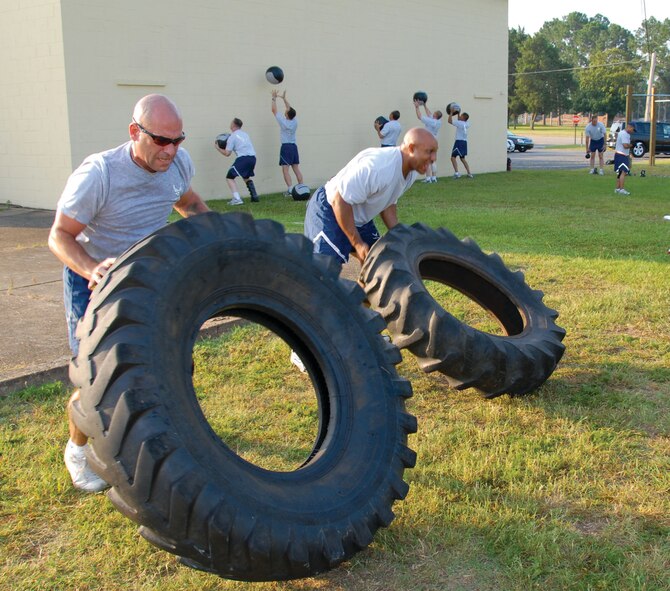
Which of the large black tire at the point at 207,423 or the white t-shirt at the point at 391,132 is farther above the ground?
the white t-shirt at the point at 391,132

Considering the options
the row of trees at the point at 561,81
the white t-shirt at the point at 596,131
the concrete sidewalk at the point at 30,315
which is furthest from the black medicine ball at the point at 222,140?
the row of trees at the point at 561,81

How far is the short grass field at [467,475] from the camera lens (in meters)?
3.02

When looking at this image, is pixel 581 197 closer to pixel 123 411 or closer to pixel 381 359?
pixel 381 359

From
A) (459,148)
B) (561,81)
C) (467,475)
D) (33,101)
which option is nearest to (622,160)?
(459,148)

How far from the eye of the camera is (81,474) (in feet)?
12.0

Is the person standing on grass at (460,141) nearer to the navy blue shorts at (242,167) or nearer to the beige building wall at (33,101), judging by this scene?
the navy blue shorts at (242,167)

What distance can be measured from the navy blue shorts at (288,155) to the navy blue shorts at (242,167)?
1411 mm

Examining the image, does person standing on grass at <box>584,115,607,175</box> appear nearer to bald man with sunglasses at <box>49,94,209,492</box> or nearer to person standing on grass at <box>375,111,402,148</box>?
person standing on grass at <box>375,111,402,148</box>

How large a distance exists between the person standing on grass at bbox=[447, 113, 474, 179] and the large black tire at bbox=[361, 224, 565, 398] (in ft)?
51.6

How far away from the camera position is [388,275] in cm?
487

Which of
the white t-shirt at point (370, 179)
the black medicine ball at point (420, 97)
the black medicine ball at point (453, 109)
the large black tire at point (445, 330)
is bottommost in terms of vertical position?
the large black tire at point (445, 330)

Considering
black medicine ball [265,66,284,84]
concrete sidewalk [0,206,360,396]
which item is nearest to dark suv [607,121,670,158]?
black medicine ball [265,66,284,84]

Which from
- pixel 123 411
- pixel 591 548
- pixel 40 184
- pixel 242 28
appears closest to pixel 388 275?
pixel 591 548

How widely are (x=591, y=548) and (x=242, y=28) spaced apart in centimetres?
1413
